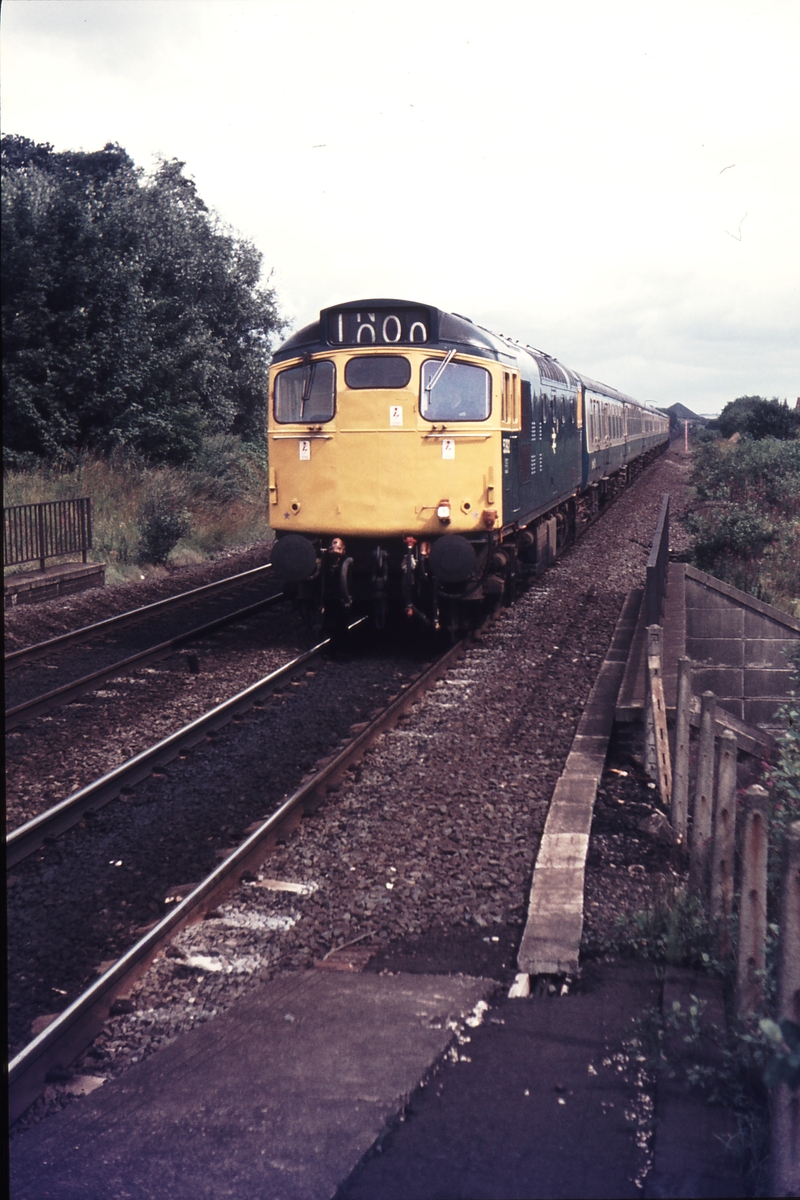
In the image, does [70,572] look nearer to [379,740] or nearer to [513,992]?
[379,740]

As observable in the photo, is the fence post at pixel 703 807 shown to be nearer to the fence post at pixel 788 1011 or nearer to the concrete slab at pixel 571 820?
the concrete slab at pixel 571 820

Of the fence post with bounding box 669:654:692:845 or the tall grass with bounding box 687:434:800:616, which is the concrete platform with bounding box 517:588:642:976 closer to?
the fence post with bounding box 669:654:692:845

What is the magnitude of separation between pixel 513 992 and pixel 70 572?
11.6 m

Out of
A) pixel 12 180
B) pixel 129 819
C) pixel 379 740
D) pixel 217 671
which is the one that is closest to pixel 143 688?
pixel 217 671

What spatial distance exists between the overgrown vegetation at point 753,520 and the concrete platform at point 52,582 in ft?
30.1

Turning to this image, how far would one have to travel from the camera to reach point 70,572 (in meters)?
14.4

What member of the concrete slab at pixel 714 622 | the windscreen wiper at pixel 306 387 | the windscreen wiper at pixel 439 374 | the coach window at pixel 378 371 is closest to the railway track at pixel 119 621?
the windscreen wiper at pixel 306 387

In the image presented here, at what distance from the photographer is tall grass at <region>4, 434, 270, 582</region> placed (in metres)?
16.9

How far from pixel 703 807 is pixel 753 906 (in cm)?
165

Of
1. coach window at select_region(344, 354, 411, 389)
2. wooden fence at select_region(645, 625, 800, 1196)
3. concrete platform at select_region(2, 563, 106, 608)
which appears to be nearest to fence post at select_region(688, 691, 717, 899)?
wooden fence at select_region(645, 625, 800, 1196)

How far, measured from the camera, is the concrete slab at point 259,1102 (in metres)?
2.93

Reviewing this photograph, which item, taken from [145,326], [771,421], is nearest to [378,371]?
[145,326]

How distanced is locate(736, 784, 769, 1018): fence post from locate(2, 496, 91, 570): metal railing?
1189 centimetres

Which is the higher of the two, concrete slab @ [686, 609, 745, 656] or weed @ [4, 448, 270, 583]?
weed @ [4, 448, 270, 583]
